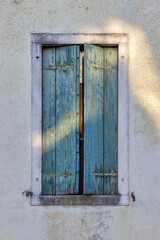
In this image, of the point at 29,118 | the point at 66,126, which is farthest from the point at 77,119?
the point at 29,118

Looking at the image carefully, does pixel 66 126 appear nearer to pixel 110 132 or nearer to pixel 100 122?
pixel 100 122

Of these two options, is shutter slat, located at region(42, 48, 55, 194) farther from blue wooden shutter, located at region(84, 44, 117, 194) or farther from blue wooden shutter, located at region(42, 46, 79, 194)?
blue wooden shutter, located at region(84, 44, 117, 194)

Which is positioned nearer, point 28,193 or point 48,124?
point 28,193

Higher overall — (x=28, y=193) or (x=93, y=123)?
(x=93, y=123)

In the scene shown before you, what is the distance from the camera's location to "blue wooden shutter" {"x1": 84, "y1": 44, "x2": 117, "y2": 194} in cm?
371

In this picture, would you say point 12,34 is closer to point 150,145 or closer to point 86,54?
point 86,54

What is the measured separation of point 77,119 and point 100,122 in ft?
1.03

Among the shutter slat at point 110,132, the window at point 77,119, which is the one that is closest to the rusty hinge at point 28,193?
the window at point 77,119

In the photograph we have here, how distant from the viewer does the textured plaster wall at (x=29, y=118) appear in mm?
3668

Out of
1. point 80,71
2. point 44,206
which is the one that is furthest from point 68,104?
point 44,206

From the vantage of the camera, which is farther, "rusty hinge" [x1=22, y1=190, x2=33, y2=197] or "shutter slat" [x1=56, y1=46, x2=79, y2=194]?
"shutter slat" [x1=56, y1=46, x2=79, y2=194]

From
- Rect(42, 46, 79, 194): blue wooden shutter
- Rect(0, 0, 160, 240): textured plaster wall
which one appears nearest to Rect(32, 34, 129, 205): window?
Rect(42, 46, 79, 194): blue wooden shutter

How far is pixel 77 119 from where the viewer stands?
12.3 feet

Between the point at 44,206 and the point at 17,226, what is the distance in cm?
45
